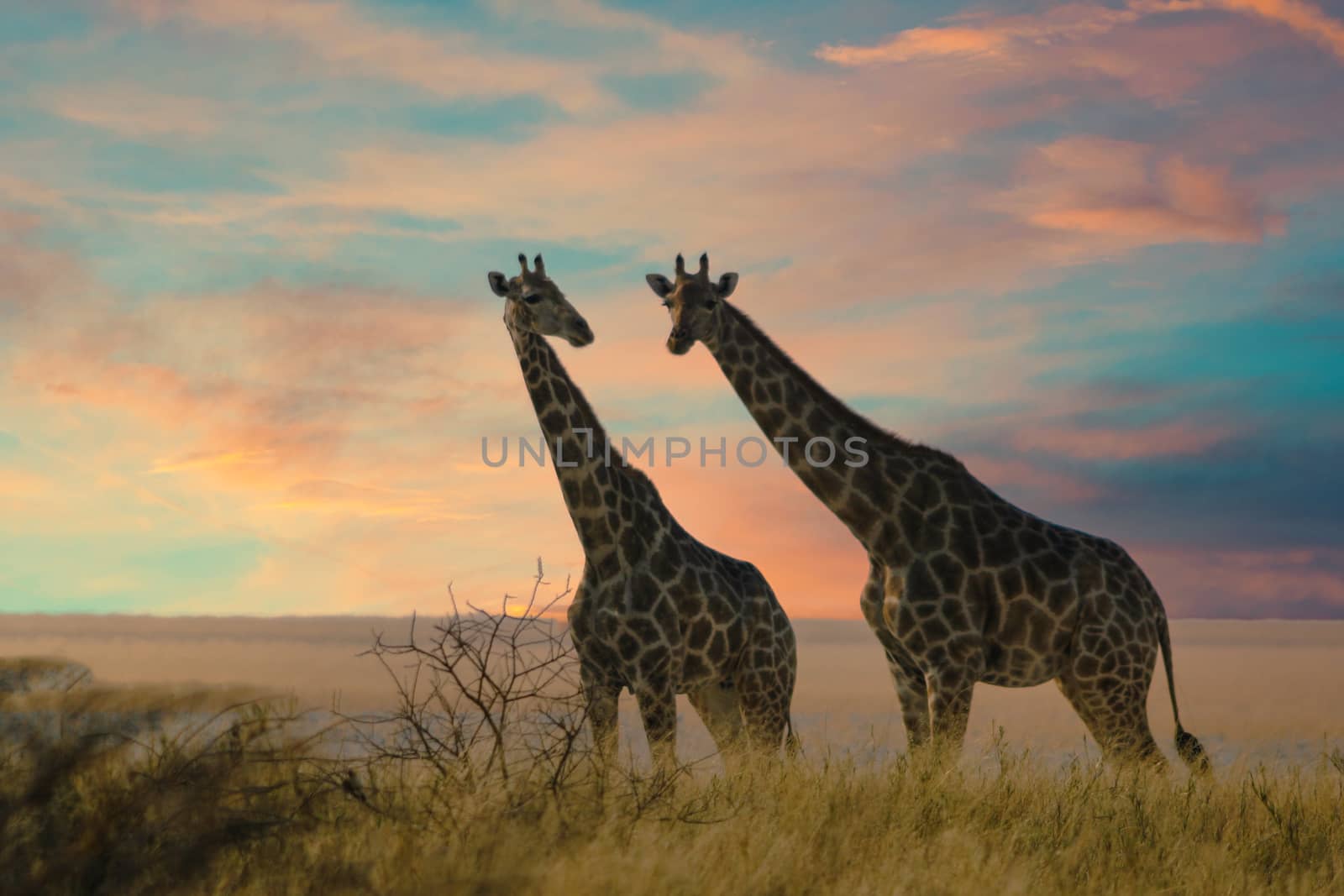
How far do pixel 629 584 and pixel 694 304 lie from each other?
7.56 ft

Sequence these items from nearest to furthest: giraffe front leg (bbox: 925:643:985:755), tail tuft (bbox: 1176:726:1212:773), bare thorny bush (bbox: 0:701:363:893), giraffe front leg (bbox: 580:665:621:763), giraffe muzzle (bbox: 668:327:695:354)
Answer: bare thorny bush (bbox: 0:701:363:893), giraffe front leg (bbox: 580:665:621:763), giraffe front leg (bbox: 925:643:985:755), giraffe muzzle (bbox: 668:327:695:354), tail tuft (bbox: 1176:726:1212:773)

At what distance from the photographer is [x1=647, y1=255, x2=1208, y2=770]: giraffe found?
10484mm

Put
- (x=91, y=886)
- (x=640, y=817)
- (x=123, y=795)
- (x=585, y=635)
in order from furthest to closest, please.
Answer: (x=585, y=635)
(x=640, y=817)
(x=123, y=795)
(x=91, y=886)

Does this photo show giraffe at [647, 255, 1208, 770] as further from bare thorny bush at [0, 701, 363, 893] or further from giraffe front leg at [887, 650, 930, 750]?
bare thorny bush at [0, 701, 363, 893]

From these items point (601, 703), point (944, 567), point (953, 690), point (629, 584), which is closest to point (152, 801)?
point (601, 703)

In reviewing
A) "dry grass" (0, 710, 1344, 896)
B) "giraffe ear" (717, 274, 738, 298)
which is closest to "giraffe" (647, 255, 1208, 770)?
"giraffe ear" (717, 274, 738, 298)

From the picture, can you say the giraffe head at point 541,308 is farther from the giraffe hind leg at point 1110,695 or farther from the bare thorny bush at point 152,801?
the giraffe hind leg at point 1110,695

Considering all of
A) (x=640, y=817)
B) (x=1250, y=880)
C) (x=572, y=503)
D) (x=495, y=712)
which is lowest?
(x=1250, y=880)

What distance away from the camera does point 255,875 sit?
6449 millimetres

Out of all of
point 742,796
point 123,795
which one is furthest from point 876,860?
point 123,795

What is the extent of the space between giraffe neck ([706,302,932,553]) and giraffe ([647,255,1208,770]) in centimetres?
1

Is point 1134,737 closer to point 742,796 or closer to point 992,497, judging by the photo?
point 992,497

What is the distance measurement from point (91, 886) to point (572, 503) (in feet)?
16.8

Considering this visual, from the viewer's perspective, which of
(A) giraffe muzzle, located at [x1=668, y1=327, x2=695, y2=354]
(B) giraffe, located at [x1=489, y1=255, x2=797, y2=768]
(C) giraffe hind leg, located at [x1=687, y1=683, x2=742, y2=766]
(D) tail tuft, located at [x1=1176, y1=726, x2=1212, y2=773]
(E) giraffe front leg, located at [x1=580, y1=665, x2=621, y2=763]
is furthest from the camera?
(C) giraffe hind leg, located at [x1=687, y1=683, x2=742, y2=766]
